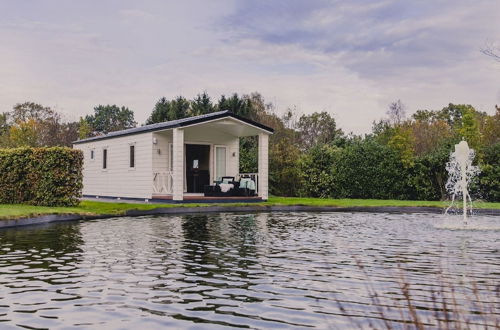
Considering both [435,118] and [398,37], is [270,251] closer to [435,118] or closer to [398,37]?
[398,37]

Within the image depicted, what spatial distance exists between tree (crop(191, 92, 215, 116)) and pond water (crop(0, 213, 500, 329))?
A: 2454 centimetres

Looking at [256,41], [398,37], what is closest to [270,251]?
[398,37]

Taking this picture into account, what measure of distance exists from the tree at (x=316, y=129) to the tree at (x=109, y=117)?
34.6 m

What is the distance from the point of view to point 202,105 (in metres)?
36.5

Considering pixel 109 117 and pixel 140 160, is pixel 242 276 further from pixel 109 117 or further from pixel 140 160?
pixel 109 117

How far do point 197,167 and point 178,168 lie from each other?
14.3ft

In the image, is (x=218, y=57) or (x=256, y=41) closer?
(x=256, y=41)

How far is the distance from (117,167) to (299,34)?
985cm

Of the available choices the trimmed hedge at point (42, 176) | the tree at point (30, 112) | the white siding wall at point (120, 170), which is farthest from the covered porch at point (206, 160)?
the tree at point (30, 112)

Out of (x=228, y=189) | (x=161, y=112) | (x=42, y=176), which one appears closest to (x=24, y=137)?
(x=161, y=112)

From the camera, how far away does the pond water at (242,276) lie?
4559 millimetres

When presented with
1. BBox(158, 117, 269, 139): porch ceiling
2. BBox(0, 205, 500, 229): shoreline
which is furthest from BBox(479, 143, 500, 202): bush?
BBox(158, 117, 269, 139): porch ceiling

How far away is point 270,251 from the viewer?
8.48 m

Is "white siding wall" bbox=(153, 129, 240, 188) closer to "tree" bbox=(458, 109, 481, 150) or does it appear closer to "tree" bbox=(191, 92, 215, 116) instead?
"tree" bbox=(458, 109, 481, 150)
